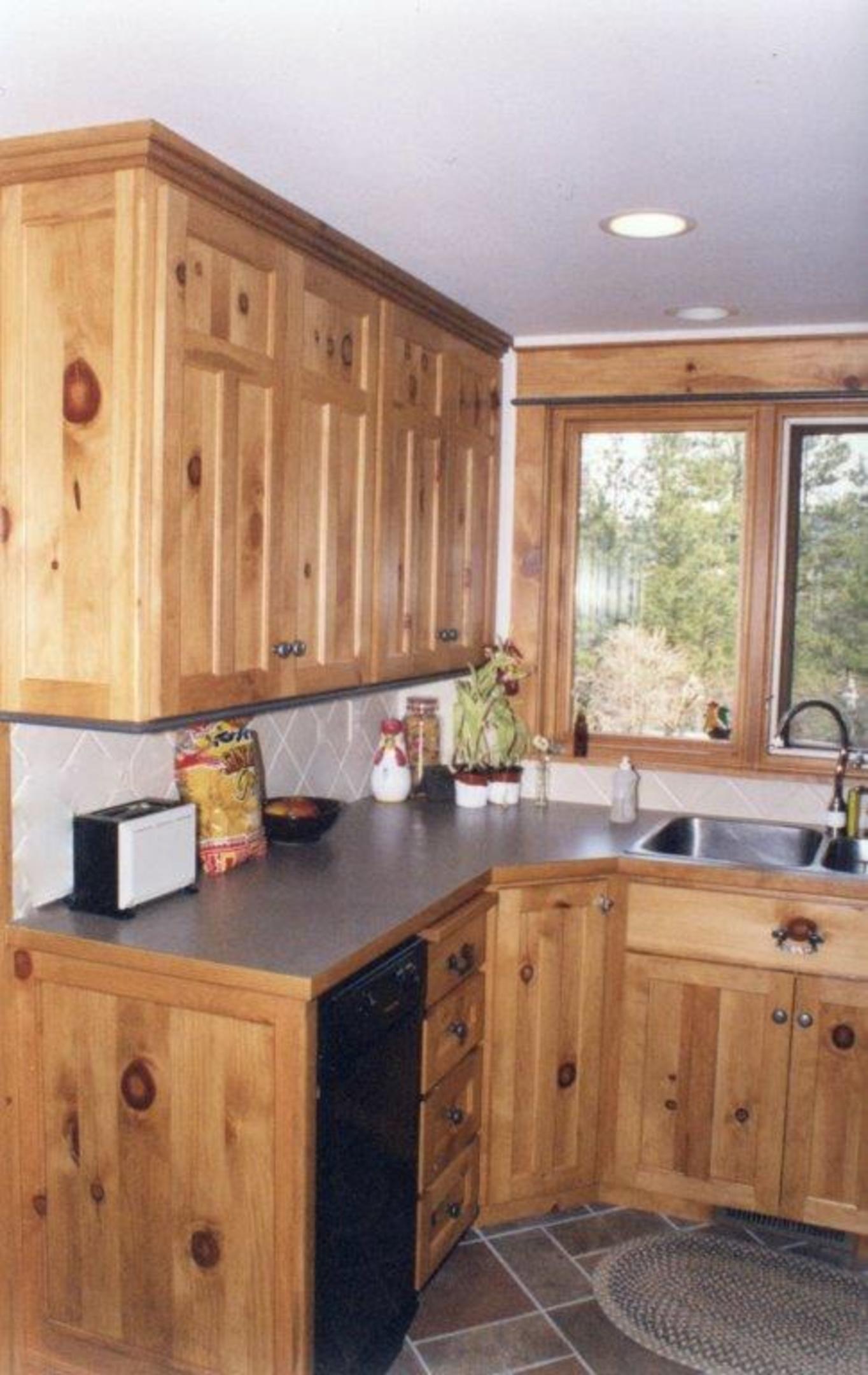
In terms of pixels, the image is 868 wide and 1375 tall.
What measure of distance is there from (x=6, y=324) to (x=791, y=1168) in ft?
8.10

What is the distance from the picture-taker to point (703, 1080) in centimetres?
289

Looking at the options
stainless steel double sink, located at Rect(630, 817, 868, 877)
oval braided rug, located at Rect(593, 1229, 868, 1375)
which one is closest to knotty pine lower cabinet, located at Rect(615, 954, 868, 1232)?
oval braided rug, located at Rect(593, 1229, 868, 1375)

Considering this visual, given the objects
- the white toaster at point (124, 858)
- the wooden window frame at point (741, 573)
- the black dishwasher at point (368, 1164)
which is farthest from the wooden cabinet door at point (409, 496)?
the black dishwasher at point (368, 1164)

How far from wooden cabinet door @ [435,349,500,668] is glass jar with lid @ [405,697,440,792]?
241mm

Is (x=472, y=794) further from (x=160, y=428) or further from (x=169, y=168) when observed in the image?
(x=169, y=168)

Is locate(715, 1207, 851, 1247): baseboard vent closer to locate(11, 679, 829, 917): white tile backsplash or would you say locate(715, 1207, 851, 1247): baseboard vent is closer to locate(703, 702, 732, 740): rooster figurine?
locate(11, 679, 829, 917): white tile backsplash

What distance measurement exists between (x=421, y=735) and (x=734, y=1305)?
5.55 feet

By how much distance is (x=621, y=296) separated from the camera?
2986 millimetres

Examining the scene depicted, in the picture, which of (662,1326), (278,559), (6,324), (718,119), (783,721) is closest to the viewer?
(718,119)

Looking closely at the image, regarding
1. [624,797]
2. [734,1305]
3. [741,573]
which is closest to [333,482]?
[624,797]

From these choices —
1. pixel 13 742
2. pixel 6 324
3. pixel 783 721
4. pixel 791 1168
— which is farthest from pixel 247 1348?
pixel 783 721

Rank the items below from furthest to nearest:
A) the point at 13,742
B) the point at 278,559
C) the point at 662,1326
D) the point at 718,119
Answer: the point at 662,1326 → the point at 278,559 → the point at 13,742 → the point at 718,119

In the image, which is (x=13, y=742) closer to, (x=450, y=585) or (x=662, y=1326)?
(x=450, y=585)

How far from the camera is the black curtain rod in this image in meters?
3.27
